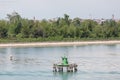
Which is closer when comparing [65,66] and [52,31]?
[65,66]

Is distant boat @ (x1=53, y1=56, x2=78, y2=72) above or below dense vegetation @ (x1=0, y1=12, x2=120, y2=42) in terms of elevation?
below

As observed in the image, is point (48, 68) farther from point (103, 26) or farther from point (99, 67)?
point (103, 26)

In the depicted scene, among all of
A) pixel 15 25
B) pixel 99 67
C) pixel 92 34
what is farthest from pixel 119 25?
pixel 99 67

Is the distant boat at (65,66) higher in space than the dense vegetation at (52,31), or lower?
lower

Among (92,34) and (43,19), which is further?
(43,19)

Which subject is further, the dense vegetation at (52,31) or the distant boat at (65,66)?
the dense vegetation at (52,31)

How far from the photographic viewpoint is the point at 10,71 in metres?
45.7

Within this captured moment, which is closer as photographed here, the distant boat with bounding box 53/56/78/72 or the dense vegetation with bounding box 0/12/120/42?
the distant boat with bounding box 53/56/78/72

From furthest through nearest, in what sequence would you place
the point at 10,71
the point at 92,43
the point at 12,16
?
the point at 12,16, the point at 92,43, the point at 10,71

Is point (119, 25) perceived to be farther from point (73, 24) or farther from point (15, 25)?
point (15, 25)

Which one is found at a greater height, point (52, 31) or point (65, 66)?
point (52, 31)

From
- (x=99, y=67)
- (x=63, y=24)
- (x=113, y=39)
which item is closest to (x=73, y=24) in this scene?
(x=63, y=24)

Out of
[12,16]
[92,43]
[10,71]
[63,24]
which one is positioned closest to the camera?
[10,71]

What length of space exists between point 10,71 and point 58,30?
75852 millimetres
